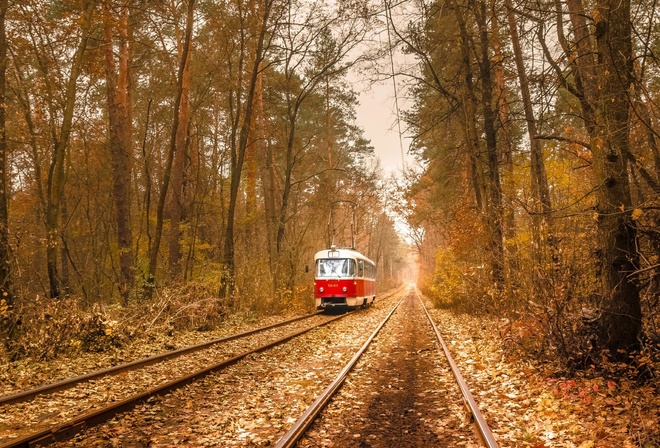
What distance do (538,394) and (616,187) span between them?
2889mm

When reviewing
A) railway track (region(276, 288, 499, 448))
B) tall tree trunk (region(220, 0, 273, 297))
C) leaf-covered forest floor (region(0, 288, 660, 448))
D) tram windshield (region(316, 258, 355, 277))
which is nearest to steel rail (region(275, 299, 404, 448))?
railway track (region(276, 288, 499, 448))

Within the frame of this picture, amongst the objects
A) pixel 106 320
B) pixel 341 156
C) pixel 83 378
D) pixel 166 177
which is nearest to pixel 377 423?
pixel 83 378

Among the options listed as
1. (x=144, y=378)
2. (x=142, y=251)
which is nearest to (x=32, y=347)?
(x=144, y=378)

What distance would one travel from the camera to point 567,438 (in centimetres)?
471

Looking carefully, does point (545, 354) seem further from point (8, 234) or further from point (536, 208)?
point (8, 234)

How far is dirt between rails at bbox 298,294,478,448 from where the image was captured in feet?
16.1

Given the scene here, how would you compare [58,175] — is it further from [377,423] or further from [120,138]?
[377,423]

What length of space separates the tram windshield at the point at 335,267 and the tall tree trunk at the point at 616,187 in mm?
14649

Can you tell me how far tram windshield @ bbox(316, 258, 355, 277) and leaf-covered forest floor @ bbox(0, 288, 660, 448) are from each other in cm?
1044

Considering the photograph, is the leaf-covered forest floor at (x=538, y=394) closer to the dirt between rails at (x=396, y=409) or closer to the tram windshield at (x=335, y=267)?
the dirt between rails at (x=396, y=409)

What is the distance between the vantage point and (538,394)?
6285 mm

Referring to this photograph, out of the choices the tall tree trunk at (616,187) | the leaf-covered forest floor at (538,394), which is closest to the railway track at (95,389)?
the leaf-covered forest floor at (538,394)

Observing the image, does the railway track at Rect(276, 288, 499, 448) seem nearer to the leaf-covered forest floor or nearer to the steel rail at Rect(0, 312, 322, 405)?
the leaf-covered forest floor

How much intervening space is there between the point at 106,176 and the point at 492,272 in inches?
769
